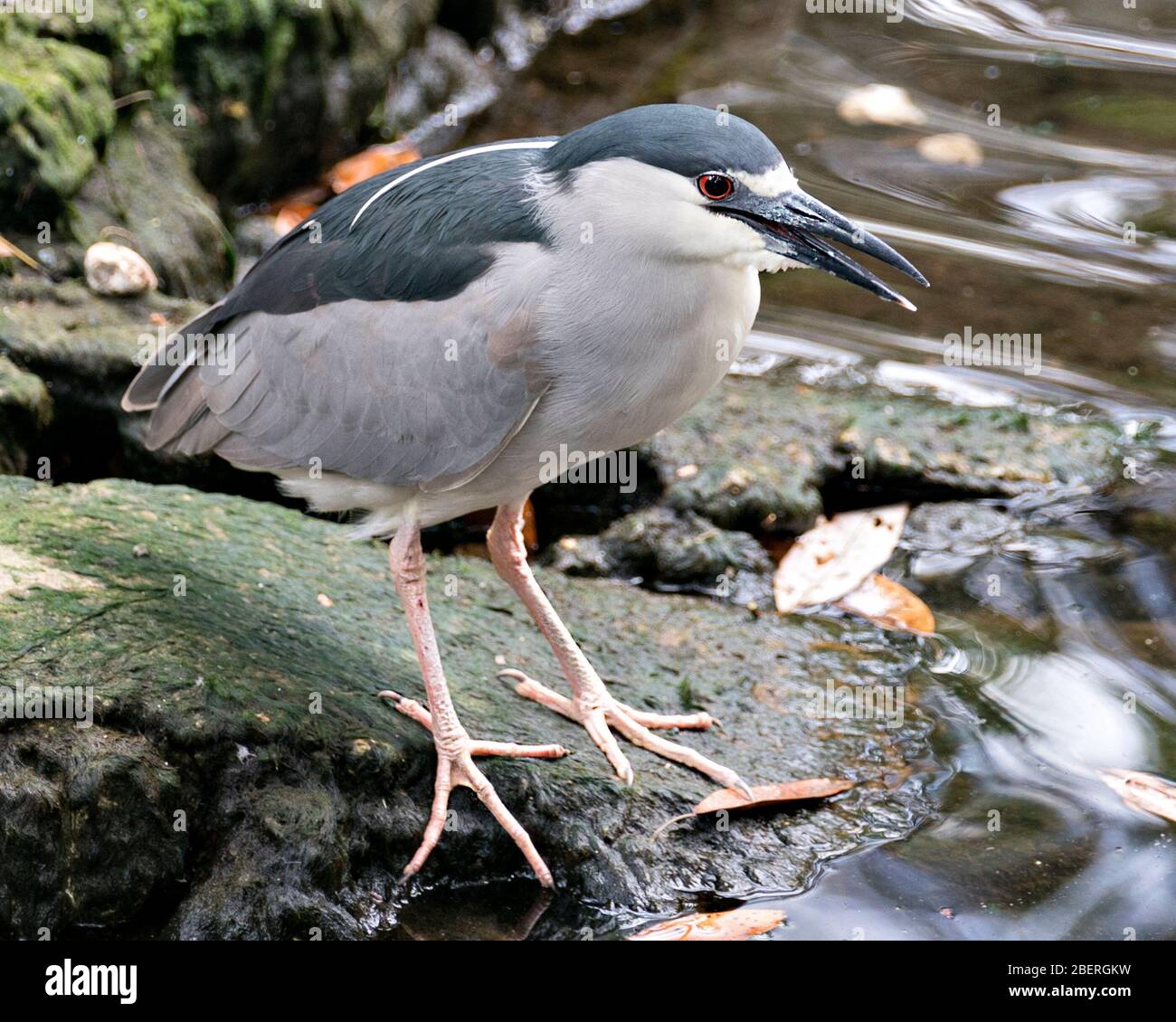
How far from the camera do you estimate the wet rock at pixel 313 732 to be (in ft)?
10.8

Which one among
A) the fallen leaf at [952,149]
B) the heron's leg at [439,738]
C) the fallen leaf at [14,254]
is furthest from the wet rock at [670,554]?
the fallen leaf at [952,149]

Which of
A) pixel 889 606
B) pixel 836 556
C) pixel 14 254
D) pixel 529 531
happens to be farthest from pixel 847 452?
pixel 14 254

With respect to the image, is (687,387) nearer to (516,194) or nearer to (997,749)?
(516,194)

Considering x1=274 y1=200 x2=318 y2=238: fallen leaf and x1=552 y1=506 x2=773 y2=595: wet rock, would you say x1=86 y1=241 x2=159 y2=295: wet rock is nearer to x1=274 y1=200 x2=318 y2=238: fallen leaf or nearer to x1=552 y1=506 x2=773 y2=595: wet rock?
x1=552 y1=506 x2=773 y2=595: wet rock

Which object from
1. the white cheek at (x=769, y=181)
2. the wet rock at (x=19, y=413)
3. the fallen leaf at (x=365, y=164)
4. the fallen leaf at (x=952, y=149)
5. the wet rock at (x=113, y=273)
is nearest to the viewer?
the white cheek at (x=769, y=181)

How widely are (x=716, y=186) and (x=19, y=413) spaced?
2.62 m

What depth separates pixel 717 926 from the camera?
3.55m

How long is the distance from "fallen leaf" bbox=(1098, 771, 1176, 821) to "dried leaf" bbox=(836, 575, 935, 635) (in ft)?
2.85

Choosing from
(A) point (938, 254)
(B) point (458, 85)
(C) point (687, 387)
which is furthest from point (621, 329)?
(B) point (458, 85)

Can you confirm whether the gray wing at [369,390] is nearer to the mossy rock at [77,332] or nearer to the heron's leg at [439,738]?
the heron's leg at [439,738]

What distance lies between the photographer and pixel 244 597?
13.1ft

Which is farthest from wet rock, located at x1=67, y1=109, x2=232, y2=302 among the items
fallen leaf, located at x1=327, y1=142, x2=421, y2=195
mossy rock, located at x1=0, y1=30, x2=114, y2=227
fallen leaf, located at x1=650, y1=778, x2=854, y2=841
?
fallen leaf, located at x1=650, y1=778, x2=854, y2=841

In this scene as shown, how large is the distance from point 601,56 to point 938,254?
10.6 ft

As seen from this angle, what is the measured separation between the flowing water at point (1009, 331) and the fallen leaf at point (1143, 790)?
37 mm
